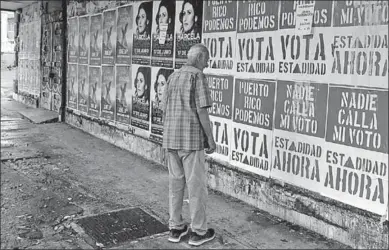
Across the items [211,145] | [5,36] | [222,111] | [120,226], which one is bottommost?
[120,226]

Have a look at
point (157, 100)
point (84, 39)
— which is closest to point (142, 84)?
point (157, 100)

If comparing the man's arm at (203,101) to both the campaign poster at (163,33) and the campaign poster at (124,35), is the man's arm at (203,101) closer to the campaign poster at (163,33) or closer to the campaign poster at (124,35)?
the campaign poster at (163,33)

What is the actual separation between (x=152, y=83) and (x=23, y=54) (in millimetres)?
9784

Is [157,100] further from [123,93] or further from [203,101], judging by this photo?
[203,101]

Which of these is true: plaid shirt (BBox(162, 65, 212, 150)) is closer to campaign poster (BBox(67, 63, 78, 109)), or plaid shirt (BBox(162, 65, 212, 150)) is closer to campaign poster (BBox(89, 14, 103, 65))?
campaign poster (BBox(89, 14, 103, 65))

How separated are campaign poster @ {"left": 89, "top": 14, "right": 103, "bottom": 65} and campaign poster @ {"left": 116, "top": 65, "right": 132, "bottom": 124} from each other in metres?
1.05

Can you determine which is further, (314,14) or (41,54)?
(41,54)

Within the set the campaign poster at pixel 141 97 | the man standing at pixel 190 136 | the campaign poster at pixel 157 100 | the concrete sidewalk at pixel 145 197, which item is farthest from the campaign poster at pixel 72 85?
the man standing at pixel 190 136

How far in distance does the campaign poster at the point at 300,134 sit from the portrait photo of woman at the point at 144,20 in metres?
3.51

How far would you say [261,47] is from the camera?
5012mm

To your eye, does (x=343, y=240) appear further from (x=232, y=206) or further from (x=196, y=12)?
(x=196, y=12)

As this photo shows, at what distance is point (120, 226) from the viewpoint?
462 centimetres

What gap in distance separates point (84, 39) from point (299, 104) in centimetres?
688

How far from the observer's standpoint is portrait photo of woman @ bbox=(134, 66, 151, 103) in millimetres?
7566
